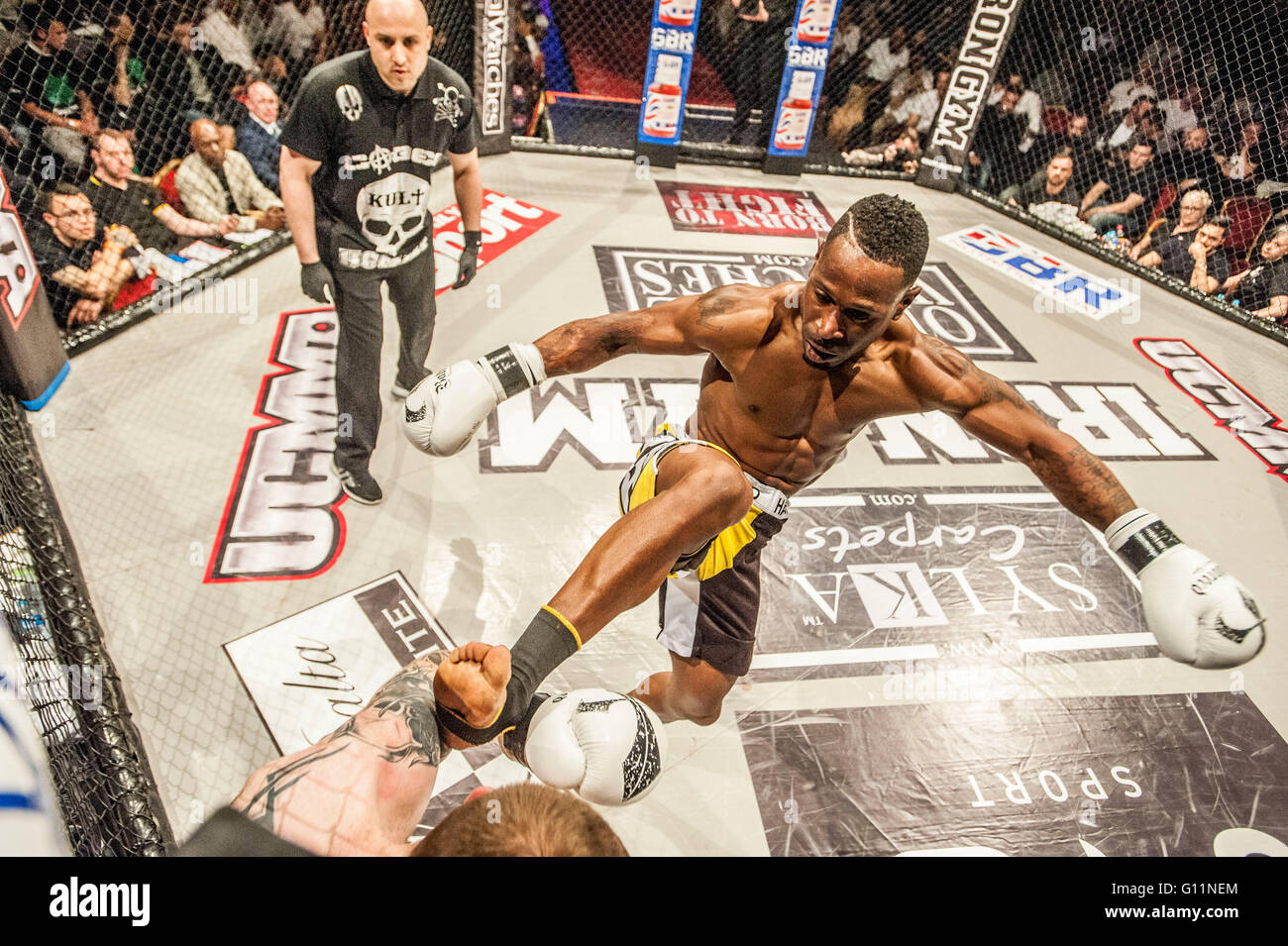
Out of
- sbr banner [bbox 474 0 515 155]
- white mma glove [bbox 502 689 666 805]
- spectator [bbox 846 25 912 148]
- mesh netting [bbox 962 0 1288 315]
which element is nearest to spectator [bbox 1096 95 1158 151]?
mesh netting [bbox 962 0 1288 315]

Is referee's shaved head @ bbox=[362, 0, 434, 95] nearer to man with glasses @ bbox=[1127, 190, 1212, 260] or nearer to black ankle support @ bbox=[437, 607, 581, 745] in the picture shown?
black ankle support @ bbox=[437, 607, 581, 745]

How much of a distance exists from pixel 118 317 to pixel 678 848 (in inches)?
146

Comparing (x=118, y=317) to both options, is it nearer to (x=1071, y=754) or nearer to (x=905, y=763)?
(x=905, y=763)

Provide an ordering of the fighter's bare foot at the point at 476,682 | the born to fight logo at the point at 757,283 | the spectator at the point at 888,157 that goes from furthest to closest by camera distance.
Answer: the spectator at the point at 888,157 < the born to fight logo at the point at 757,283 < the fighter's bare foot at the point at 476,682

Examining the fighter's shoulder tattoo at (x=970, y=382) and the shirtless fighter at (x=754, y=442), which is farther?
the fighter's shoulder tattoo at (x=970, y=382)

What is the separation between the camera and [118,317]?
3.97 m

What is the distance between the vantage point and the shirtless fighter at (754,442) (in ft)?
5.78

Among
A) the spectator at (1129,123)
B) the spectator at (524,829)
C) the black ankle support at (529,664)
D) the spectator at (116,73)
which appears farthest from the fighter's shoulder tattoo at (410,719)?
the spectator at (1129,123)

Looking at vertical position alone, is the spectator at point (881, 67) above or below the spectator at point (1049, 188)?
above

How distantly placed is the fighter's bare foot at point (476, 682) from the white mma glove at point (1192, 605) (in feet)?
4.90

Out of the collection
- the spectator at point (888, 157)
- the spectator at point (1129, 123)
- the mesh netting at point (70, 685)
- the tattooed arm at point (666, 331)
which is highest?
the spectator at point (1129, 123)

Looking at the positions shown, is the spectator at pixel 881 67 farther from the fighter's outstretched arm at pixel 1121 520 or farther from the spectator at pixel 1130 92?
the fighter's outstretched arm at pixel 1121 520
